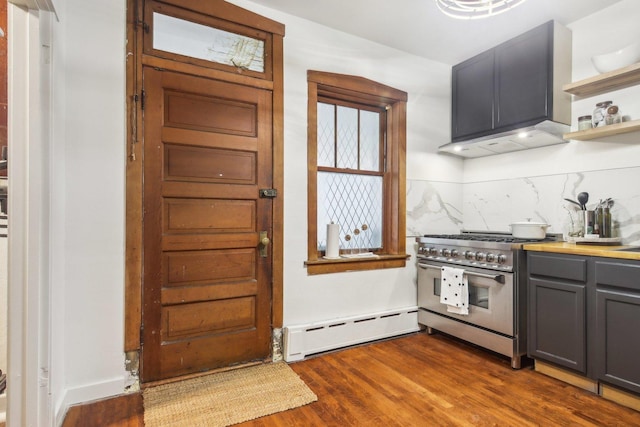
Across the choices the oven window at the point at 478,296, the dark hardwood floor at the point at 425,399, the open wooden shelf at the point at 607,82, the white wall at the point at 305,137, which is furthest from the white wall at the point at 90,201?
the open wooden shelf at the point at 607,82

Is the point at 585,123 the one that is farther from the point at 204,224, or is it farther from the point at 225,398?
the point at 225,398

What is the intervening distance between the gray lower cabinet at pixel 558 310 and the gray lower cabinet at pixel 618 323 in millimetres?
83

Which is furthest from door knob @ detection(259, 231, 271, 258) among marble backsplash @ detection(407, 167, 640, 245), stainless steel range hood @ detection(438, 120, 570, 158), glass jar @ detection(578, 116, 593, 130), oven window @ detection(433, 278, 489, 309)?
glass jar @ detection(578, 116, 593, 130)

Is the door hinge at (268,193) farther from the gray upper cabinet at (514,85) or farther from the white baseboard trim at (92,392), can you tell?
the gray upper cabinet at (514,85)

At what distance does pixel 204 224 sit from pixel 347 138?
4.94ft

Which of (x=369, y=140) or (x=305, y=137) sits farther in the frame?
(x=369, y=140)

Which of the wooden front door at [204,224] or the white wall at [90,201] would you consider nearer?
the white wall at [90,201]

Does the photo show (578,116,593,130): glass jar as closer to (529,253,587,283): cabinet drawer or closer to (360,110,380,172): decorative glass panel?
(529,253,587,283): cabinet drawer

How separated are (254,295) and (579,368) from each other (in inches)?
87.1

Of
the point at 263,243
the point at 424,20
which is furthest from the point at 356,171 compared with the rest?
the point at 424,20

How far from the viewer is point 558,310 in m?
2.22

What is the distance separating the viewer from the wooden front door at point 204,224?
2.16m

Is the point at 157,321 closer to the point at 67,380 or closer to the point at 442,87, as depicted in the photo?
the point at 67,380

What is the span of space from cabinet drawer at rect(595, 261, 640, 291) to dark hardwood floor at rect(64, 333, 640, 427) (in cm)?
72
